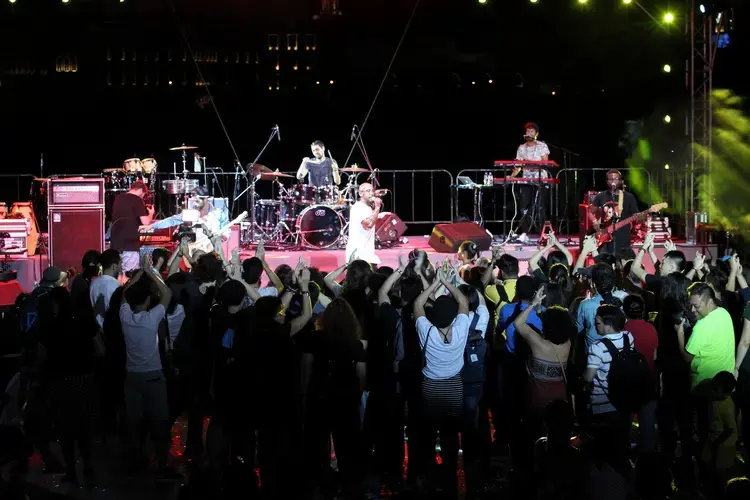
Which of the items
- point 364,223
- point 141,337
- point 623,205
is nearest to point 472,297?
point 141,337

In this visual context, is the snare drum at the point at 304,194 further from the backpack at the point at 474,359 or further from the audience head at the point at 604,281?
the backpack at the point at 474,359

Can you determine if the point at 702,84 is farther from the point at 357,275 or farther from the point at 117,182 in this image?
the point at 357,275

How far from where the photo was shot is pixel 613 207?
13234 mm

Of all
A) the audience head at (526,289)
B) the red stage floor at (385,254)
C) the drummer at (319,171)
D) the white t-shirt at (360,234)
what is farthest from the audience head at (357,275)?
the drummer at (319,171)

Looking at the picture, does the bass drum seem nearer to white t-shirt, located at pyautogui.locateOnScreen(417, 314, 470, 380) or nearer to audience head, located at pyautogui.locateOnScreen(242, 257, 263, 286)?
audience head, located at pyautogui.locateOnScreen(242, 257, 263, 286)

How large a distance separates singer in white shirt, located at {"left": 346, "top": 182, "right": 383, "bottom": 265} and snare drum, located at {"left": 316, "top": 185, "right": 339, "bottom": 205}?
11.1 feet

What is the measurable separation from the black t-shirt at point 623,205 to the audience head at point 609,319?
6993mm

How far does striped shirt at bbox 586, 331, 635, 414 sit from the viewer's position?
607cm

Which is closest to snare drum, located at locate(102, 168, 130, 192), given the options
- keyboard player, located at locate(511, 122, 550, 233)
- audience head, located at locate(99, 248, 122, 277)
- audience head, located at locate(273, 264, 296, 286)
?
keyboard player, located at locate(511, 122, 550, 233)

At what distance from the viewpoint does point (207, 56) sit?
2166cm

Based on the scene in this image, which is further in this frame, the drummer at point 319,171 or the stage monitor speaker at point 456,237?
the drummer at point 319,171

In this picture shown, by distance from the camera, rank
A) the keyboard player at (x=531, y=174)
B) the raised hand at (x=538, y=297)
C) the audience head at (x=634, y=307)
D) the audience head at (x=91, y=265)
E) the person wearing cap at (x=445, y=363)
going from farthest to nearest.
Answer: the keyboard player at (x=531, y=174)
the audience head at (x=91, y=265)
the audience head at (x=634, y=307)
the raised hand at (x=538, y=297)
the person wearing cap at (x=445, y=363)

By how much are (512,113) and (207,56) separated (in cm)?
704

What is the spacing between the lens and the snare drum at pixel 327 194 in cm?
1559
